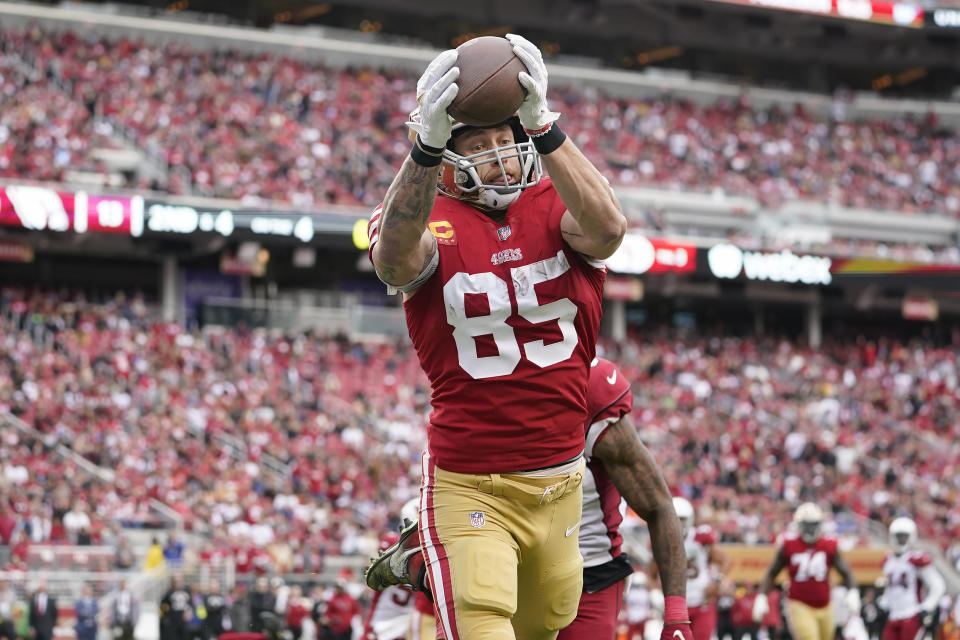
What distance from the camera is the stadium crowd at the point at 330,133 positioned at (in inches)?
1014

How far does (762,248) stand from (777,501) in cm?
772

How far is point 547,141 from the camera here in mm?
3793

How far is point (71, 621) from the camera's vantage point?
52.3 feet

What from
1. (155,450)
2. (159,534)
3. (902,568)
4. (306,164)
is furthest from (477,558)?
(306,164)

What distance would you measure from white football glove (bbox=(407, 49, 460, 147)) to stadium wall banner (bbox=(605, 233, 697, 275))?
77.5 feet

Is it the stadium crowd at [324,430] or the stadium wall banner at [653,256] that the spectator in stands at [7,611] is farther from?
the stadium wall banner at [653,256]

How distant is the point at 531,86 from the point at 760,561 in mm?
17931

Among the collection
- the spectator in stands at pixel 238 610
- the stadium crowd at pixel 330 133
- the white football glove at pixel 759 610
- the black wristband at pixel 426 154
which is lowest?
the spectator in stands at pixel 238 610

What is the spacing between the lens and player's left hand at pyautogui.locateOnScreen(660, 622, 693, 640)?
4691 millimetres

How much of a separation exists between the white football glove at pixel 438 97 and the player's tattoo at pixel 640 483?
1817 millimetres

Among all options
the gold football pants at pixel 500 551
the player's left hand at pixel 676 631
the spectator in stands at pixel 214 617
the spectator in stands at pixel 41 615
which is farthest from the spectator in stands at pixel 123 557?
the gold football pants at pixel 500 551

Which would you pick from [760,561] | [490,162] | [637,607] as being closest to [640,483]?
[490,162]

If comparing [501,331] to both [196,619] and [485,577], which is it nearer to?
[485,577]

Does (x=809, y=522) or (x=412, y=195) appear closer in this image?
(x=412, y=195)
